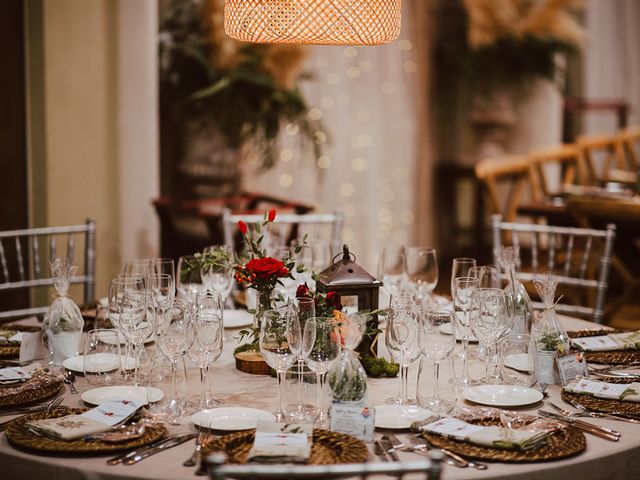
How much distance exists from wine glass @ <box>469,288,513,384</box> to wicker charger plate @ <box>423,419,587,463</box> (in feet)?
1.31

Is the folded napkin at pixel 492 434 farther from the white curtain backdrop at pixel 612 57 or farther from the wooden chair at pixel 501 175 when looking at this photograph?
the white curtain backdrop at pixel 612 57

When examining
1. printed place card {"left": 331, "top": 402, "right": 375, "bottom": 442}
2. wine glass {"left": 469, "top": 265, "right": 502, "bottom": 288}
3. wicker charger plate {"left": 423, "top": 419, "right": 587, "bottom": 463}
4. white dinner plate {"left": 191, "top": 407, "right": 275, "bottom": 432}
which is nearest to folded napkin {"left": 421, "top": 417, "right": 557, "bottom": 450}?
wicker charger plate {"left": 423, "top": 419, "right": 587, "bottom": 463}

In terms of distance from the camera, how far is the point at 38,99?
423 cm

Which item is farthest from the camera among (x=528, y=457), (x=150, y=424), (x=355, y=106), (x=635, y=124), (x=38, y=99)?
(x=635, y=124)

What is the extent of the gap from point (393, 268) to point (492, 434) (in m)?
1.08

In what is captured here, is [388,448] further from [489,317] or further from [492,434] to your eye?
[489,317]

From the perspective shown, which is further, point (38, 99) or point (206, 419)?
point (38, 99)

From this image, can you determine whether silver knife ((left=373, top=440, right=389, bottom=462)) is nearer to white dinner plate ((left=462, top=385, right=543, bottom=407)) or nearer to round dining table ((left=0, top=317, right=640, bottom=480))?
round dining table ((left=0, top=317, right=640, bottom=480))

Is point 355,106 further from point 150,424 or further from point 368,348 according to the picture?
point 150,424

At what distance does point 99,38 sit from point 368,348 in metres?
2.74

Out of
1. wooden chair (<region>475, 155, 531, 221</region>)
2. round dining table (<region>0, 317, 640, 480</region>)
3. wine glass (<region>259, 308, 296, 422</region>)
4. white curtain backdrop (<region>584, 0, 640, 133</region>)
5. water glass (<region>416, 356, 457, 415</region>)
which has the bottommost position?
round dining table (<region>0, 317, 640, 480</region>)

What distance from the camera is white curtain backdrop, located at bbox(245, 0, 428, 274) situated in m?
6.13

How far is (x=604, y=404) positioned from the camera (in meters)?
2.04

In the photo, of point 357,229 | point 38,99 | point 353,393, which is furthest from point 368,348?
point 357,229
